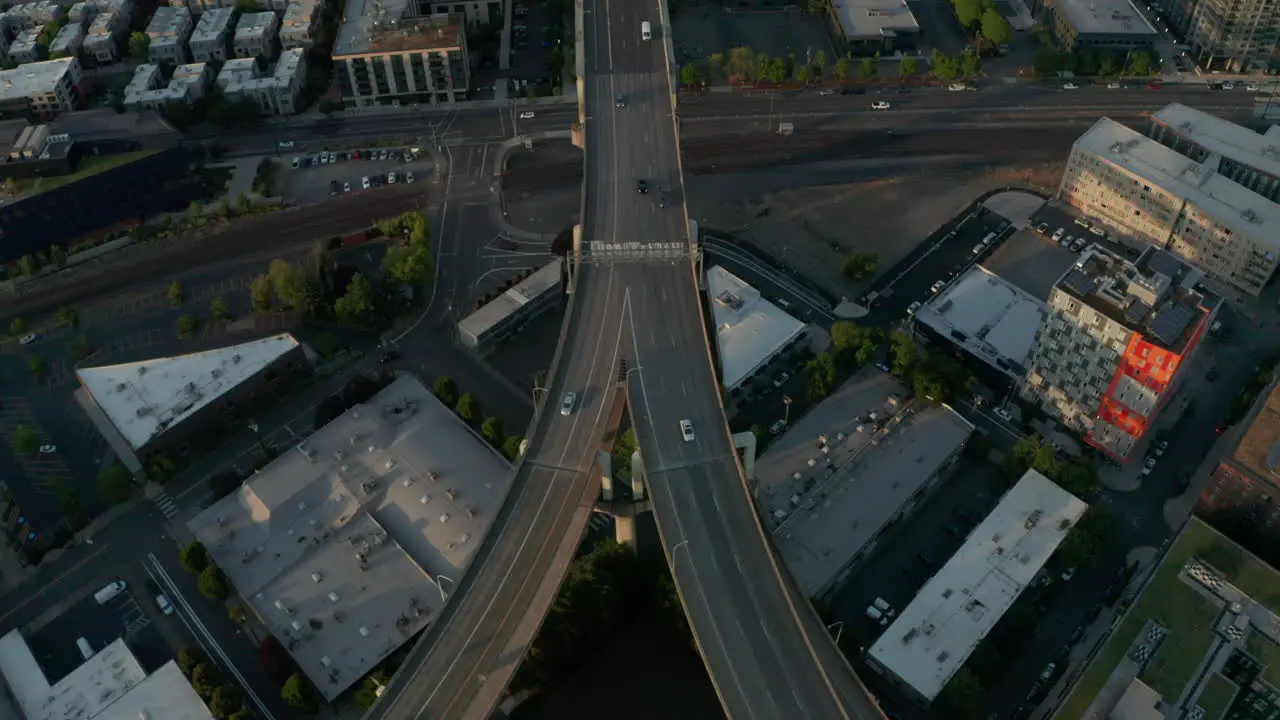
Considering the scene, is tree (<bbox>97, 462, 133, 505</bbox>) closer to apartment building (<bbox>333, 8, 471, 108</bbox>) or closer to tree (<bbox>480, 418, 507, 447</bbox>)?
tree (<bbox>480, 418, 507, 447</bbox>)

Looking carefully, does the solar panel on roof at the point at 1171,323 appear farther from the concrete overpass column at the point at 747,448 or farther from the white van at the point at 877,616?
the concrete overpass column at the point at 747,448

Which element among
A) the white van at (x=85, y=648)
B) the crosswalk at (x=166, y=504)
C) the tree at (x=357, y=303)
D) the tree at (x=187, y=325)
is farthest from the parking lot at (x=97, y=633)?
the tree at (x=357, y=303)

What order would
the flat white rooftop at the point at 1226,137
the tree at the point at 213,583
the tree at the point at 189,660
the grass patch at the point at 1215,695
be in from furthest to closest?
the flat white rooftop at the point at 1226,137 → the tree at the point at 213,583 → the tree at the point at 189,660 → the grass patch at the point at 1215,695

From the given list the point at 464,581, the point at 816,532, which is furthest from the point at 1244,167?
the point at 464,581

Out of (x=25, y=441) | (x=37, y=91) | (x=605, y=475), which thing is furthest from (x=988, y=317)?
(x=37, y=91)

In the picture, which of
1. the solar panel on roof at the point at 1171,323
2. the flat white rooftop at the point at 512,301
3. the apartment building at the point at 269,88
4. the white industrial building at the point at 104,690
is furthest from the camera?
the apartment building at the point at 269,88

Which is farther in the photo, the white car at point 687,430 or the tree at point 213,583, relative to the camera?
the tree at point 213,583

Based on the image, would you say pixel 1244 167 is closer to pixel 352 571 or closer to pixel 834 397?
pixel 834 397
